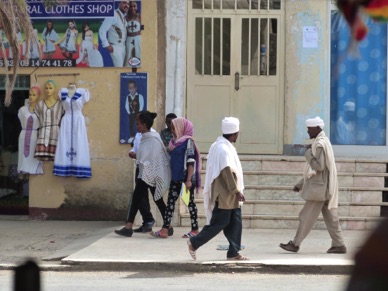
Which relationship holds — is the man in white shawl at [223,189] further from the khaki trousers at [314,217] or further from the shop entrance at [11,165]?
the shop entrance at [11,165]

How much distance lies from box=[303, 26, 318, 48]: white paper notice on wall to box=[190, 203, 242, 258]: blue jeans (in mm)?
4920

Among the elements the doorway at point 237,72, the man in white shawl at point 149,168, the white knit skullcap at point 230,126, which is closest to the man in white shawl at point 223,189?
the white knit skullcap at point 230,126

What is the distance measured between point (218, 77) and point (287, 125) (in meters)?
1.43

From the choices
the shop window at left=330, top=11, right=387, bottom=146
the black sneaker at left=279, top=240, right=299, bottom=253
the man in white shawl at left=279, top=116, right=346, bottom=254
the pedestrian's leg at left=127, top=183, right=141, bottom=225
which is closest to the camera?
the man in white shawl at left=279, top=116, right=346, bottom=254

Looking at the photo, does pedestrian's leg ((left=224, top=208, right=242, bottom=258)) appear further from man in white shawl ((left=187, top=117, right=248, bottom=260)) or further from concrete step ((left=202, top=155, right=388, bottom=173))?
concrete step ((left=202, top=155, right=388, bottom=173))

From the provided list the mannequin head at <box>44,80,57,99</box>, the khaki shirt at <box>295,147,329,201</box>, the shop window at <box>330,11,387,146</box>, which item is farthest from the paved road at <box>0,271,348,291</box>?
the shop window at <box>330,11,387,146</box>

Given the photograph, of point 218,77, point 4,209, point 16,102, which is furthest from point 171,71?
point 4,209

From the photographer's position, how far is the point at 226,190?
9.48 metres

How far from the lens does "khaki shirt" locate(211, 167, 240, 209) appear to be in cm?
941

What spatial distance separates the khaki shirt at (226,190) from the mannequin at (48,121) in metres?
4.90

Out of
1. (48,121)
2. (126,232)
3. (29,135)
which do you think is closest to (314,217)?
(126,232)

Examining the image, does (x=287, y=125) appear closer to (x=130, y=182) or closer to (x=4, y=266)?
(x=130, y=182)

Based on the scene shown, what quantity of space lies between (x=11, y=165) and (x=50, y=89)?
190 centimetres

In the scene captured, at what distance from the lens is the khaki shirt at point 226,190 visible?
941cm
